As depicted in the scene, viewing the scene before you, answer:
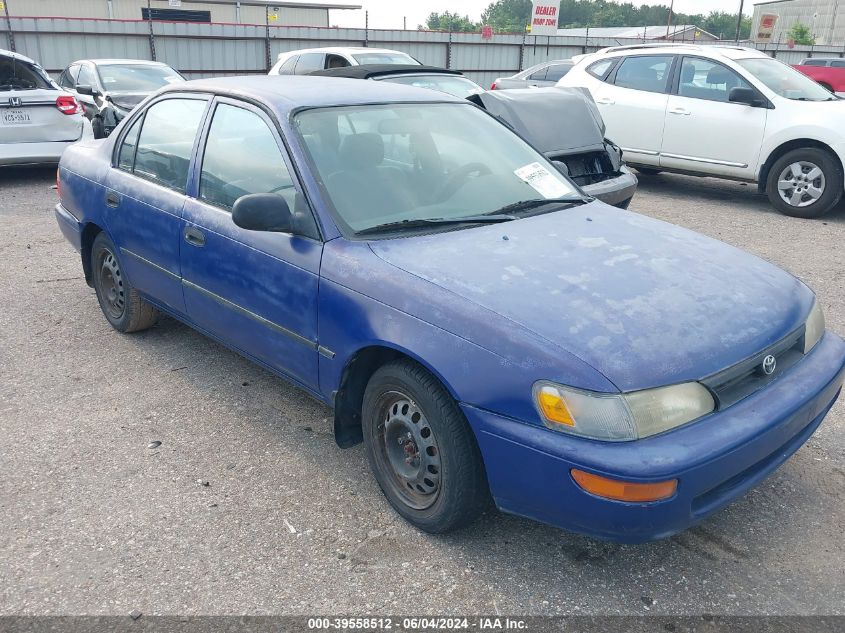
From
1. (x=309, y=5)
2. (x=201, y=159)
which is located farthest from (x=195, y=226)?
(x=309, y=5)

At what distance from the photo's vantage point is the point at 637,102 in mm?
9117

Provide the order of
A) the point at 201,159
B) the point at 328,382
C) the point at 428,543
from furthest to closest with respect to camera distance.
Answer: the point at 201,159, the point at 328,382, the point at 428,543

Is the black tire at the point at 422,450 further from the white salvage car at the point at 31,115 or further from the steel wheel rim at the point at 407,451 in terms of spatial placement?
the white salvage car at the point at 31,115

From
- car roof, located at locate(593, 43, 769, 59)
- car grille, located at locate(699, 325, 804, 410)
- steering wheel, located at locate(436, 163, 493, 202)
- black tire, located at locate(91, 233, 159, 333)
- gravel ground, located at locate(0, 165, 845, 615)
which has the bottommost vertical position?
gravel ground, located at locate(0, 165, 845, 615)

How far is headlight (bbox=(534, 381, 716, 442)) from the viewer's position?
228 centimetres

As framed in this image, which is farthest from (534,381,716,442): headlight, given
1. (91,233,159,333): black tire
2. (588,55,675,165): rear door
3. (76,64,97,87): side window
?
(76,64,97,87): side window

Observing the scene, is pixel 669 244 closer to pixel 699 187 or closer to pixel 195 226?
pixel 195 226

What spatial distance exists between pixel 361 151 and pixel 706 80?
6.63 m

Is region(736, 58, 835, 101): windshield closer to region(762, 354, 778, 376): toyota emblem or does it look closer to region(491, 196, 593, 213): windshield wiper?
region(491, 196, 593, 213): windshield wiper

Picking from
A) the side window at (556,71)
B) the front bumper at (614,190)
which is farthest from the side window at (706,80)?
the side window at (556,71)

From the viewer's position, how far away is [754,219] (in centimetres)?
804

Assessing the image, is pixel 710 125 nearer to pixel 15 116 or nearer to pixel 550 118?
pixel 550 118

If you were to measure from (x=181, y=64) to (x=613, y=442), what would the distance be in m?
20.8

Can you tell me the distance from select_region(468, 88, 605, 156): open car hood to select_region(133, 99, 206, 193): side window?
316 centimetres
